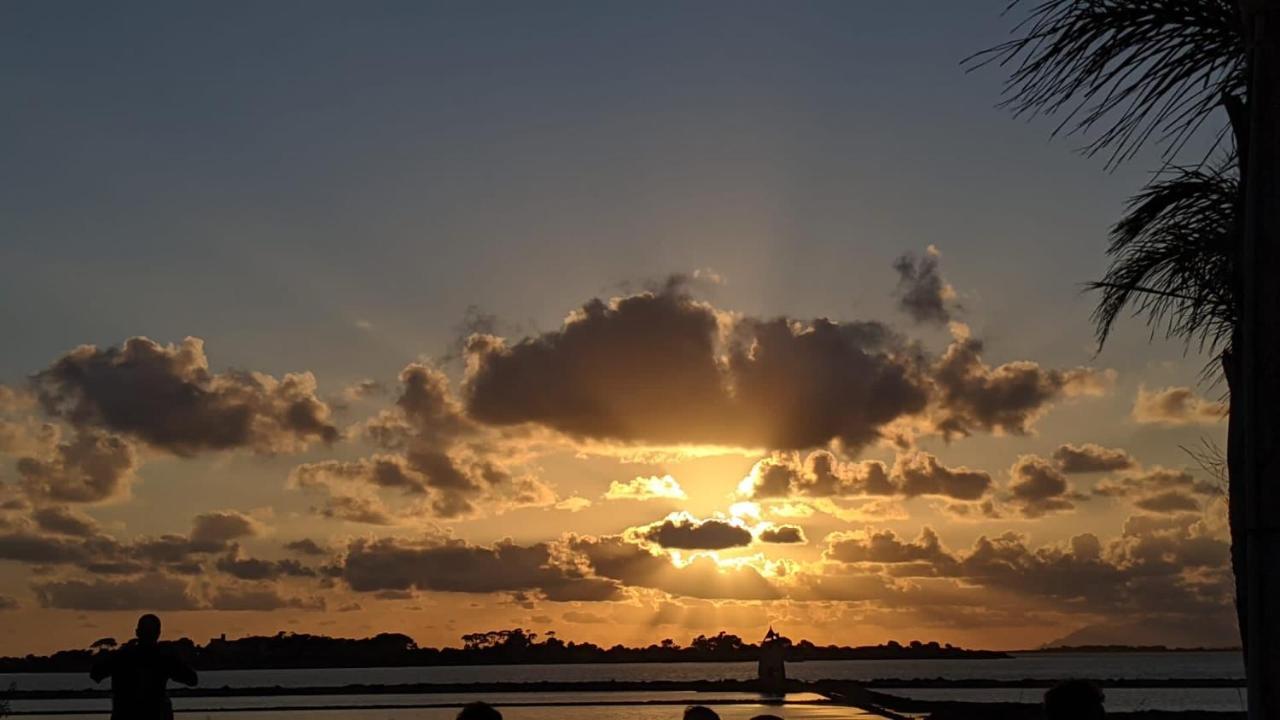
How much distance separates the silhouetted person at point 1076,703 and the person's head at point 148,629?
6150mm

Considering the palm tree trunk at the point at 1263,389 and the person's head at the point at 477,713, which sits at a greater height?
the palm tree trunk at the point at 1263,389

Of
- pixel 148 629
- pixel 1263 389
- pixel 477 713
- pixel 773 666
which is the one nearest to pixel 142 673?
pixel 148 629

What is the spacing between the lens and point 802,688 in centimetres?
6812

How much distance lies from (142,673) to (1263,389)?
732cm

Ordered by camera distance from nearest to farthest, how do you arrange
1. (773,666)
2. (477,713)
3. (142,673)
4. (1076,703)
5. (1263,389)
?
(1263,389) < (1076,703) < (477,713) < (142,673) < (773,666)

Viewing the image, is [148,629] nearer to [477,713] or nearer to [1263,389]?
[477,713]

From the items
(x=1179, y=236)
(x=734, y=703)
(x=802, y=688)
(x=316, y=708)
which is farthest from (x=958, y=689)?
(x=1179, y=236)

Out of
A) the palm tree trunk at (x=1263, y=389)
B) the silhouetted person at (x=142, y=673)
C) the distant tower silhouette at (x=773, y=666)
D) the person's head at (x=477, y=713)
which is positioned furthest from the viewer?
the distant tower silhouette at (x=773, y=666)

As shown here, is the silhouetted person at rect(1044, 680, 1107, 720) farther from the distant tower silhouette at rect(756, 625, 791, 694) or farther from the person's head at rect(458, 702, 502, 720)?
the distant tower silhouette at rect(756, 625, 791, 694)

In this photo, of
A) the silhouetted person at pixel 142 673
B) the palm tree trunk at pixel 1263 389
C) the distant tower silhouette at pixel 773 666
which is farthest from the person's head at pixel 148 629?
the distant tower silhouette at pixel 773 666

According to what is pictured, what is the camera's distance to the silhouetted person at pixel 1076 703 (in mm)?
4773

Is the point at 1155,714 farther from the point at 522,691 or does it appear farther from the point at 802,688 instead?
the point at 522,691

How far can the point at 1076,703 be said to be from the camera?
479cm

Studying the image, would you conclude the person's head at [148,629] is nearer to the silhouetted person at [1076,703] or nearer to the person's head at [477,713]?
the person's head at [477,713]
